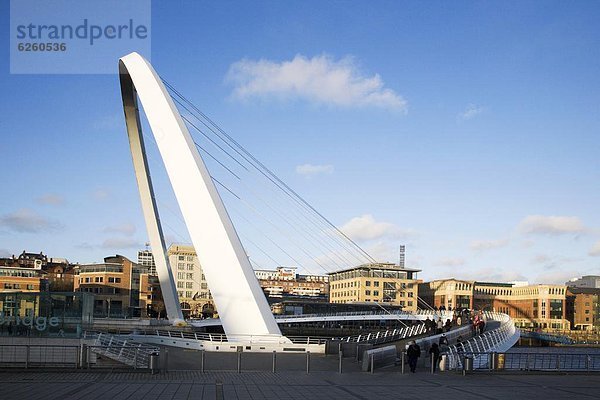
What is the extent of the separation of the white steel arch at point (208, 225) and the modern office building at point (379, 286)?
92393 millimetres

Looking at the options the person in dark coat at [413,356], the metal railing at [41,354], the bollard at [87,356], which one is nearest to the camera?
the bollard at [87,356]

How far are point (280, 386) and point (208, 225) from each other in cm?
1123

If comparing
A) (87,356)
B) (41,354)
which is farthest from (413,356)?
(41,354)

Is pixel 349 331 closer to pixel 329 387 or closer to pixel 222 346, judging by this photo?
pixel 222 346

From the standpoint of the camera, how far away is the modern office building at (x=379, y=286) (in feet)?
411

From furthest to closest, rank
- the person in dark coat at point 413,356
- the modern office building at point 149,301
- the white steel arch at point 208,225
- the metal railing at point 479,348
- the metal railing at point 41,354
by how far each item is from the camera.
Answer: the modern office building at point 149,301, the white steel arch at point 208,225, the metal railing at point 479,348, the metal railing at point 41,354, the person in dark coat at point 413,356

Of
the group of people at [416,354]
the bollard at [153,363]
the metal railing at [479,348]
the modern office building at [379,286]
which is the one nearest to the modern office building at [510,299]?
the modern office building at [379,286]

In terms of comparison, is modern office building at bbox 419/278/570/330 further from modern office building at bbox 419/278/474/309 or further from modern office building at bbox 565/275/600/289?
modern office building at bbox 565/275/600/289

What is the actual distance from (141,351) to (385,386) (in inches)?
328

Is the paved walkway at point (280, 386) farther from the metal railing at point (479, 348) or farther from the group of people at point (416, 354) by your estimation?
the metal railing at point (479, 348)

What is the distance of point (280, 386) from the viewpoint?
58.9 feet

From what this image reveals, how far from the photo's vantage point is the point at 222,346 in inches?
1105

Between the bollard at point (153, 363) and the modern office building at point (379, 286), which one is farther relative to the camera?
the modern office building at point (379, 286)

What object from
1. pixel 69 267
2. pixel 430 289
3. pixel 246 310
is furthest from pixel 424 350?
pixel 430 289
